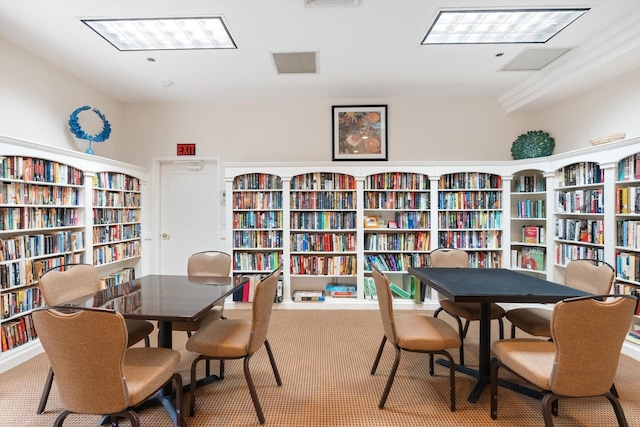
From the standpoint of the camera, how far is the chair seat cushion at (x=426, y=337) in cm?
200

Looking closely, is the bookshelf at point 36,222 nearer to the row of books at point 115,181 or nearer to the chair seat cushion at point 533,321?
the row of books at point 115,181

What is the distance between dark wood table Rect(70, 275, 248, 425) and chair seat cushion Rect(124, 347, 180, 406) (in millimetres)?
231

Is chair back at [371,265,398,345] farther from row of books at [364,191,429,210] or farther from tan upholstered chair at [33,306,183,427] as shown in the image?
row of books at [364,191,429,210]

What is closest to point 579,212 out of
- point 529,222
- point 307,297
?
point 529,222

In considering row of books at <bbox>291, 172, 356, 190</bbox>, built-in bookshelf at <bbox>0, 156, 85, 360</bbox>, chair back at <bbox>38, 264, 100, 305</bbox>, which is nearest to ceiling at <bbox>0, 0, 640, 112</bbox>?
row of books at <bbox>291, 172, 356, 190</bbox>

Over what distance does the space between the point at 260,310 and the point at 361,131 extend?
319cm

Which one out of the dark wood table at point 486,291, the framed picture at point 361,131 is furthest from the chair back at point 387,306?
the framed picture at point 361,131

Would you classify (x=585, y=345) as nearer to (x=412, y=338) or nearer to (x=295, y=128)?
(x=412, y=338)

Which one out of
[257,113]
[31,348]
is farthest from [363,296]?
[31,348]

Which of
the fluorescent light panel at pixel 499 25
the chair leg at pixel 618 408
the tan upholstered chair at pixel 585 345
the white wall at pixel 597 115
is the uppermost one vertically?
the fluorescent light panel at pixel 499 25

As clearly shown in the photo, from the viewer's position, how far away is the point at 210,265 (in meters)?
2.99

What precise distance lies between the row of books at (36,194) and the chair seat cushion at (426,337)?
341 cm

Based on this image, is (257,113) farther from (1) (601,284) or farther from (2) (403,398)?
(1) (601,284)

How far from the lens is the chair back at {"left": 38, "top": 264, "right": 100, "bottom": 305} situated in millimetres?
2033
